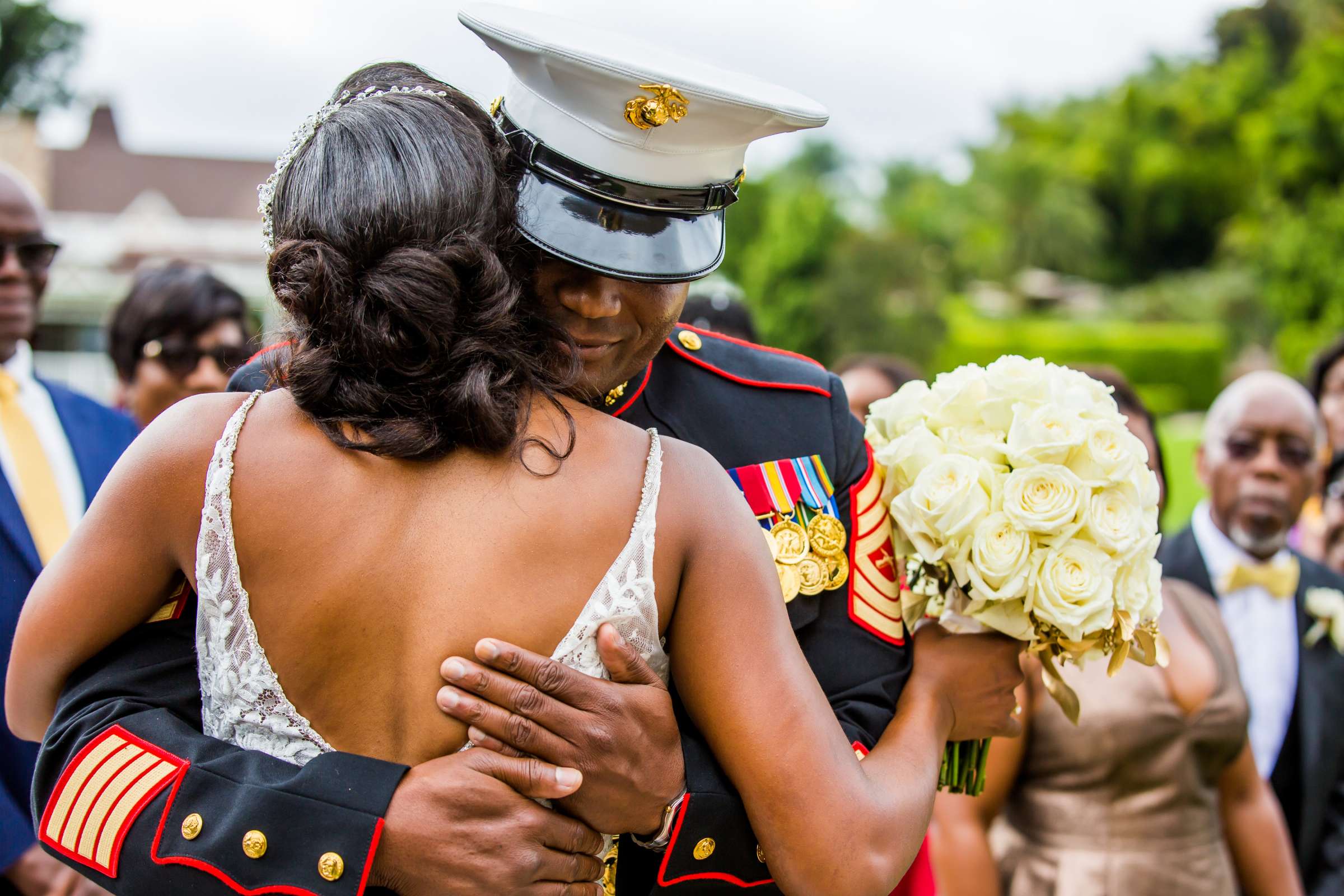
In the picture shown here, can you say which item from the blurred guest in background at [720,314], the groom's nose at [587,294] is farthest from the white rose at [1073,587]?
the blurred guest in background at [720,314]

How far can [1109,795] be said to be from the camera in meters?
3.34

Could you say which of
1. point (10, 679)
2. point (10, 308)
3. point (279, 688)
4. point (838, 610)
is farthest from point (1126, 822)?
point (10, 308)

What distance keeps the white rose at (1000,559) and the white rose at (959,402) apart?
0.27 metres

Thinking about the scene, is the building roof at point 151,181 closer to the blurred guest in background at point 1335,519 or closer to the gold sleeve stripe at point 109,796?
the blurred guest in background at point 1335,519

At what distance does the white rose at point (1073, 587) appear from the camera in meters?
2.08

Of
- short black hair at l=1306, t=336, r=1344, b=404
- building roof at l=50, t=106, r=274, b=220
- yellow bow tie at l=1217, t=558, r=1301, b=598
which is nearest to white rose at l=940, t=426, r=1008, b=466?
yellow bow tie at l=1217, t=558, r=1301, b=598

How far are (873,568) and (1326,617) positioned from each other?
119 inches

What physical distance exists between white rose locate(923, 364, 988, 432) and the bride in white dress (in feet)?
2.38

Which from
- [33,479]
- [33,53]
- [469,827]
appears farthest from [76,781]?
[33,53]

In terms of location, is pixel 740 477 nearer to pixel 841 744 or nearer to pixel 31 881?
pixel 841 744

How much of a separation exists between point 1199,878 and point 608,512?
2.63m

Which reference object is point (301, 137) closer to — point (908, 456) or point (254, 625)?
point (254, 625)

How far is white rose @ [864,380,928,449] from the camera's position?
2402 millimetres

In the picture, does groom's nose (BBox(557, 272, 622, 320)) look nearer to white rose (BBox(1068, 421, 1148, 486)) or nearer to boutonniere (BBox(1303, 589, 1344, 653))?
white rose (BBox(1068, 421, 1148, 486))
